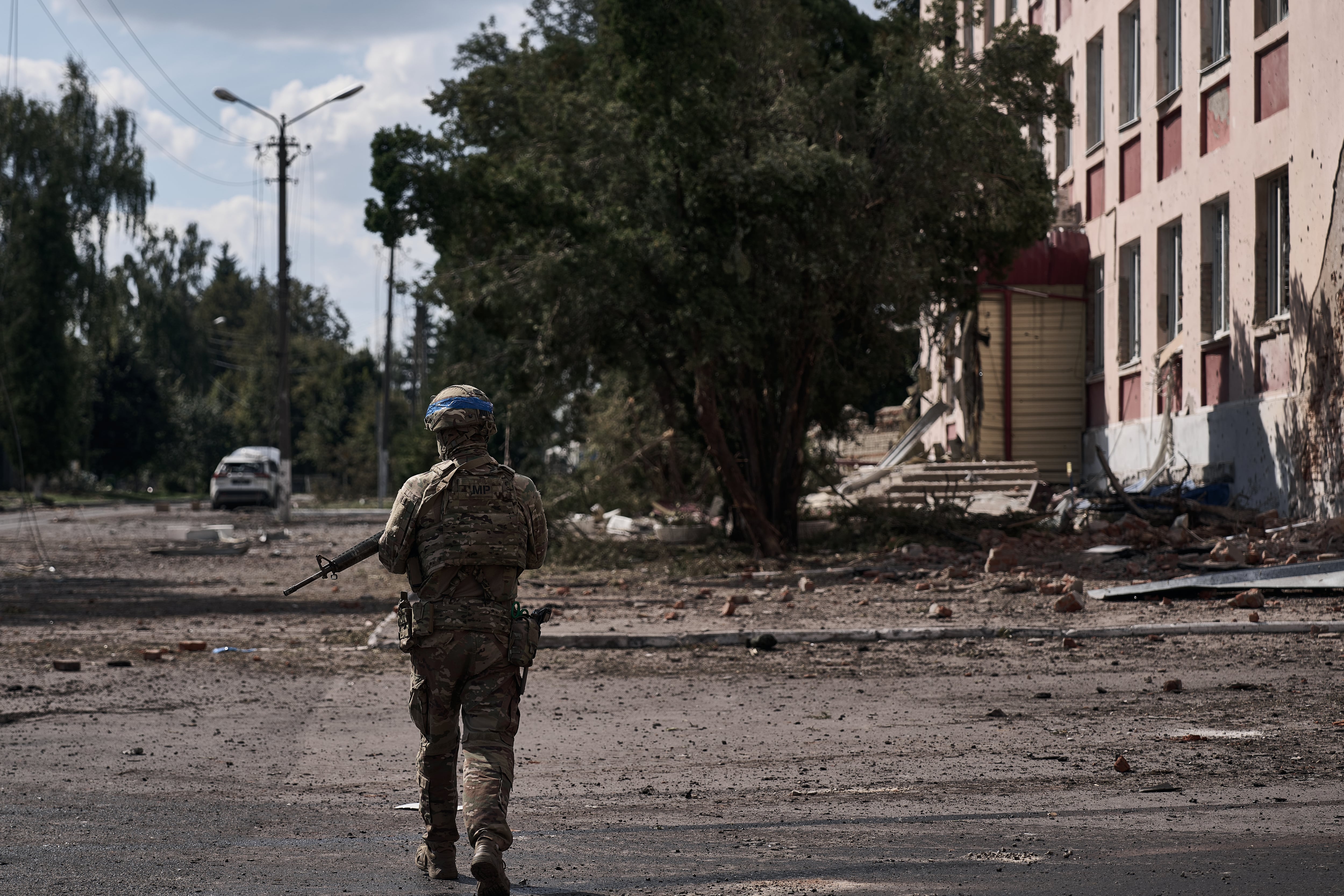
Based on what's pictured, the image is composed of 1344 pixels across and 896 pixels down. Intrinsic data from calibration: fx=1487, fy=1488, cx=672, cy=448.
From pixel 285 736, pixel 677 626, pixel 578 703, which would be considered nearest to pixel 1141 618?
pixel 677 626

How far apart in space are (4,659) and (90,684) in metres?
1.85

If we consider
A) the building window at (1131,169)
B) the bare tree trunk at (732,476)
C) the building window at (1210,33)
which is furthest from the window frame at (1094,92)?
the bare tree trunk at (732,476)

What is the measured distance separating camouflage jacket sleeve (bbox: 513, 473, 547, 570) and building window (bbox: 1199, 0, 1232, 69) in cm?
1603

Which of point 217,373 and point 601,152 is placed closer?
point 601,152

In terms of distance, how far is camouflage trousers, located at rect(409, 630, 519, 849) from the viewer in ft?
16.1

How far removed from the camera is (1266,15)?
17.1 metres

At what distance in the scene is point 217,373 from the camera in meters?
104

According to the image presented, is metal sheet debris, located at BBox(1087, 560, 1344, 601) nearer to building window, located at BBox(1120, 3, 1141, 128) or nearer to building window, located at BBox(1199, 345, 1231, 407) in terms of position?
building window, located at BBox(1199, 345, 1231, 407)

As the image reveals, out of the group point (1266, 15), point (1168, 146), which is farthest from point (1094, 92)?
point (1266, 15)

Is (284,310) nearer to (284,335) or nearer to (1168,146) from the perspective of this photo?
(284,335)

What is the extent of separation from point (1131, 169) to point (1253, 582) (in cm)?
1095

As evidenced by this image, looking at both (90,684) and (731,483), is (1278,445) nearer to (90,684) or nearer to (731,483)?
(731,483)

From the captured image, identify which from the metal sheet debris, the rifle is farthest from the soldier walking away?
the metal sheet debris

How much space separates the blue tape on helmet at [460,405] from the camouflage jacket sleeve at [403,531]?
0.78ft
